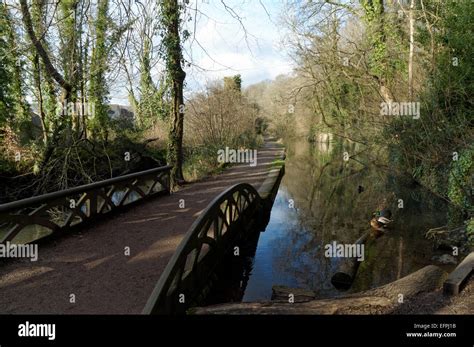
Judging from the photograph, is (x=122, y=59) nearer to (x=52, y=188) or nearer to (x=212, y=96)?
(x=52, y=188)

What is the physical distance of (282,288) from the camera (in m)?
5.63

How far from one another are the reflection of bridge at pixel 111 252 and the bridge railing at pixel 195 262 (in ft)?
0.04

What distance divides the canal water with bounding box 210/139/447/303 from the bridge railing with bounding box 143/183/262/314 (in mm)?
1079

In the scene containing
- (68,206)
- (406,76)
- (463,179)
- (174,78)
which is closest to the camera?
(68,206)

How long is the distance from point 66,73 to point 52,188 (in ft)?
11.6

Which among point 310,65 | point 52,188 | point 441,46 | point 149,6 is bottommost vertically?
point 52,188

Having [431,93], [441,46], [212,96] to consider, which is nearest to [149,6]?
[431,93]

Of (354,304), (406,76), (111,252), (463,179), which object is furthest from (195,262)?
(406,76)

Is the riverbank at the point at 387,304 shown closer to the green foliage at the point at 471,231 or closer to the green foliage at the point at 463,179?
the green foliage at the point at 471,231

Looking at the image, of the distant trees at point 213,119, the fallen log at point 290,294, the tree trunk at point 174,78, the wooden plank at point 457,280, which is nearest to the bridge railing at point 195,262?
the fallen log at point 290,294

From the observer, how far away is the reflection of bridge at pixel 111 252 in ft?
11.8

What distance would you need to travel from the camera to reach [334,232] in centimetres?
927

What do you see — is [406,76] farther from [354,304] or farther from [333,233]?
[354,304]

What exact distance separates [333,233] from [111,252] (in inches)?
250
